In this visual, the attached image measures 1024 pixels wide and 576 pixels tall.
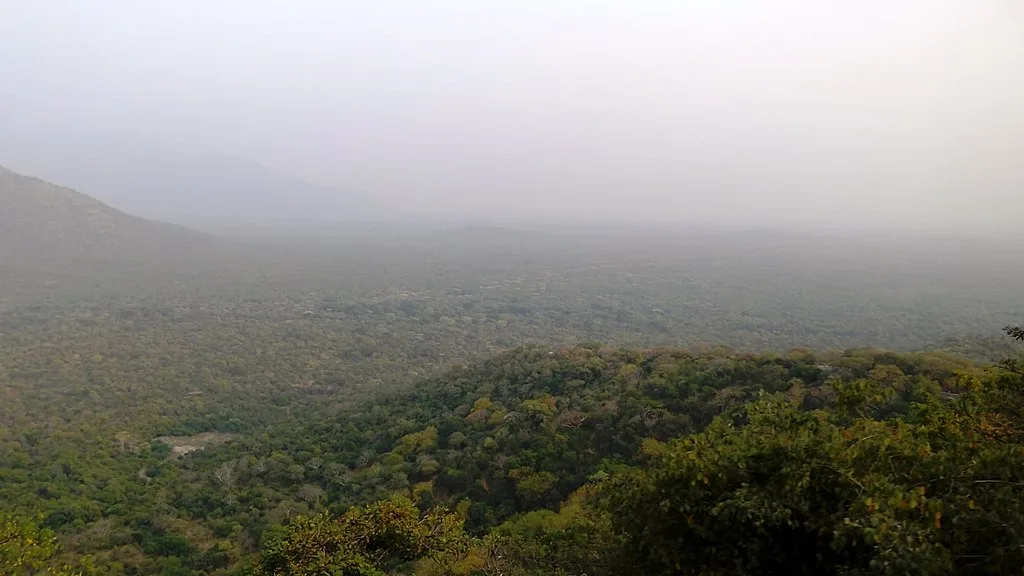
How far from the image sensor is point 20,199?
344ft

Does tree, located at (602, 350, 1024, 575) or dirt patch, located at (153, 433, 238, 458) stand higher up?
tree, located at (602, 350, 1024, 575)

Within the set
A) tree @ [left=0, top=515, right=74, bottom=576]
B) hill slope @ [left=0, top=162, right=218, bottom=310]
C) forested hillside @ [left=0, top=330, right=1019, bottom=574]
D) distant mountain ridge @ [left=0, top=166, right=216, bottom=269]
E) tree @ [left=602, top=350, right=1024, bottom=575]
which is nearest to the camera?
tree @ [left=602, top=350, right=1024, bottom=575]

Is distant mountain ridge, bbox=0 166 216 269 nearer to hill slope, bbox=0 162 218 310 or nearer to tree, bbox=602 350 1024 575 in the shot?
hill slope, bbox=0 162 218 310

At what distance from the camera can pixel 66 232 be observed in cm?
10088

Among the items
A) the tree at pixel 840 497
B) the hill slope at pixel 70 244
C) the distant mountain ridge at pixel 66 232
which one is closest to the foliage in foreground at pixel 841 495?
the tree at pixel 840 497

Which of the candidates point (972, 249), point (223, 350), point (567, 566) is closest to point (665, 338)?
point (223, 350)

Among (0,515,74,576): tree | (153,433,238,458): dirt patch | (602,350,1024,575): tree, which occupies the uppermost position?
(602,350,1024,575): tree

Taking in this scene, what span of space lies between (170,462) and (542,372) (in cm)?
1796

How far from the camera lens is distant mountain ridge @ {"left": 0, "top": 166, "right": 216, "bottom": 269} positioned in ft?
307

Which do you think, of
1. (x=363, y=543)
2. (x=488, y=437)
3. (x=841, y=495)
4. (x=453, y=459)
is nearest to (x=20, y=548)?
(x=363, y=543)

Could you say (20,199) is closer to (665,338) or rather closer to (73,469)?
(73,469)

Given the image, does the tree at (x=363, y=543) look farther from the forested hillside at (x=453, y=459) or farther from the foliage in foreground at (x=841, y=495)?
the foliage in foreground at (x=841, y=495)

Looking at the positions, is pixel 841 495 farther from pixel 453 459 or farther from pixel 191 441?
pixel 191 441

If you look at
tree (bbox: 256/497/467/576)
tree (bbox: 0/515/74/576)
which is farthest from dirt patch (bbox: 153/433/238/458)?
tree (bbox: 0/515/74/576)
